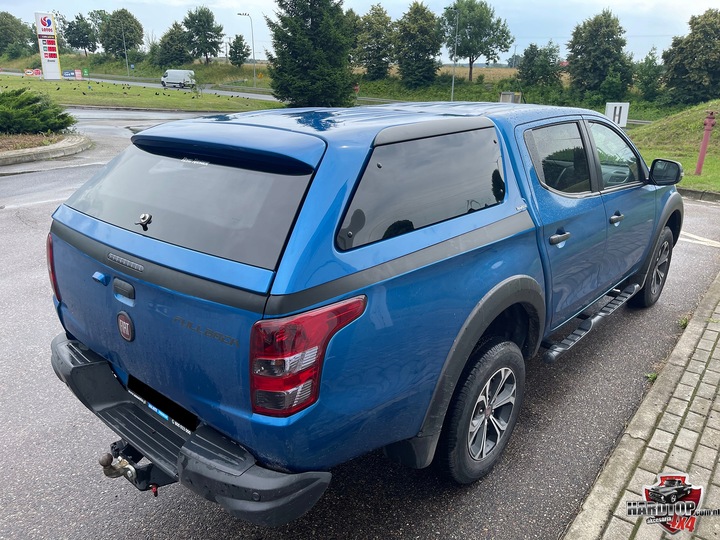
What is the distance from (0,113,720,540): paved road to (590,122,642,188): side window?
1352mm

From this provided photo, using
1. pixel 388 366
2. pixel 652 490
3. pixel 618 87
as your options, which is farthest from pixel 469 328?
pixel 618 87

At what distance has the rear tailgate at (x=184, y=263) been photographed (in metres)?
1.83

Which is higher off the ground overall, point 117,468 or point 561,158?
point 561,158

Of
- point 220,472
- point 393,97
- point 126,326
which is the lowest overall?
point 220,472

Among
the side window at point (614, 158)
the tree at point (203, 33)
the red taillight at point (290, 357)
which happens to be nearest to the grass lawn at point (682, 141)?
the side window at point (614, 158)

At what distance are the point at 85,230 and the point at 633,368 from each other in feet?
12.2

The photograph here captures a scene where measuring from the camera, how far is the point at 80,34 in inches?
3334

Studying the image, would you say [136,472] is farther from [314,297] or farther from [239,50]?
[239,50]

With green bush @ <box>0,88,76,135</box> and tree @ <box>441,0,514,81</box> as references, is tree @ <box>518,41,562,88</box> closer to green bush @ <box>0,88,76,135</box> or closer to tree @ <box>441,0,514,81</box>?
tree @ <box>441,0,514,81</box>

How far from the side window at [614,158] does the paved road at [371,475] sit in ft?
4.43

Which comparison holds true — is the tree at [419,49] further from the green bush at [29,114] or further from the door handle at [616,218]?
the door handle at [616,218]

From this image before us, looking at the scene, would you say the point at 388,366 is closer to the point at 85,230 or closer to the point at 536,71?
the point at 85,230

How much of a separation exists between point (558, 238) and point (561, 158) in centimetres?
57

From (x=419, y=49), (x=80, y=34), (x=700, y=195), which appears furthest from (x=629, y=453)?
(x=80, y=34)
